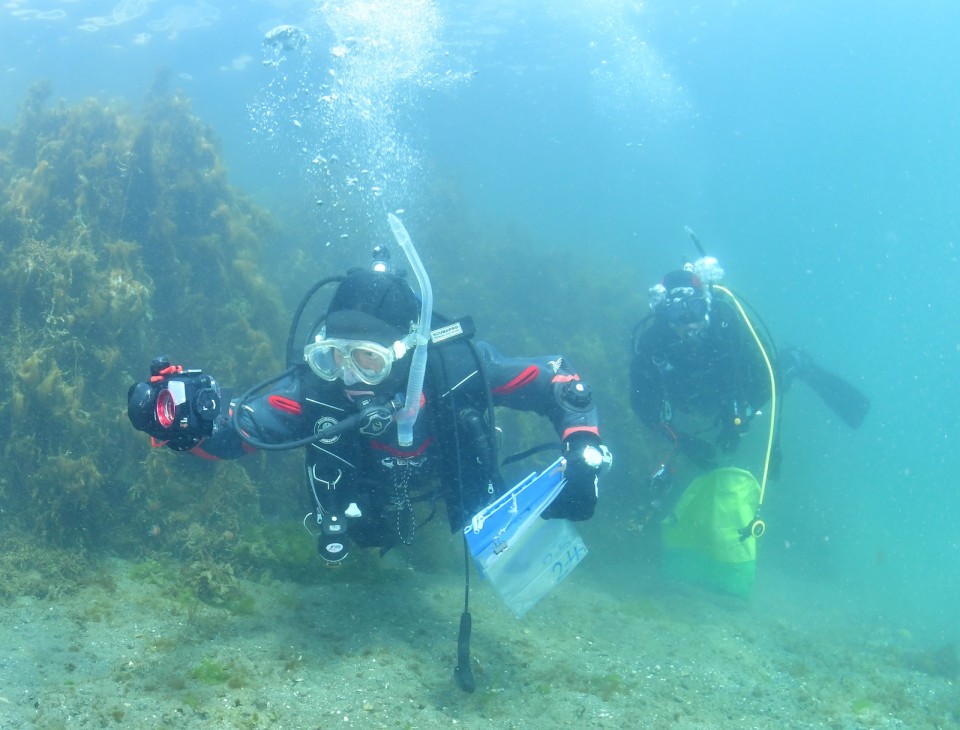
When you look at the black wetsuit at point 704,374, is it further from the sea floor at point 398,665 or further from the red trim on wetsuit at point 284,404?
the red trim on wetsuit at point 284,404

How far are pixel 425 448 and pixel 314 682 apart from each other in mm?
1776

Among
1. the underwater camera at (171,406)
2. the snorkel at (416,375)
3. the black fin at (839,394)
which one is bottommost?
the black fin at (839,394)

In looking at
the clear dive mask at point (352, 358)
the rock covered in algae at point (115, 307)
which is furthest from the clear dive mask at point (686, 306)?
the rock covered in algae at point (115, 307)

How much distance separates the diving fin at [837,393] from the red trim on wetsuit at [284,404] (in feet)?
31.9

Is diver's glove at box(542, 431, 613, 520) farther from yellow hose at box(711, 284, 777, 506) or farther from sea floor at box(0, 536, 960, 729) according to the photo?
yellow hose at box(711, 284, 777, 506)

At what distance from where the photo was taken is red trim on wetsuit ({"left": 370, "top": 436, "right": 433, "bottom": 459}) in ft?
14.6

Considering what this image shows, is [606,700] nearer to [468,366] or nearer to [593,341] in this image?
[468,366]

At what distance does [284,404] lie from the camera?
4250 millimetres

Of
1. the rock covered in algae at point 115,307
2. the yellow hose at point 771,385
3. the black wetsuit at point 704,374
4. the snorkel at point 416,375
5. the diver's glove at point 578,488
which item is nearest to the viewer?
the snorkel at point 416,375

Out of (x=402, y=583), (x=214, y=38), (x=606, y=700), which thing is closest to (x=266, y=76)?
(x=214, y=38)

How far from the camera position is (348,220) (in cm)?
1423

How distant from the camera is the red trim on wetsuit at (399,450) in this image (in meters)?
4.46

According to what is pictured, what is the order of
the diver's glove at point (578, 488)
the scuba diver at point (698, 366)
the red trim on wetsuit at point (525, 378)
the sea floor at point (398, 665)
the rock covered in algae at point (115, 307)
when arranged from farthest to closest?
1. the scuba diver at point (698, 366)
2. the rock covered in algae at point (115, 307)
3. the red trim on wetsuit at point (525, 378)
4. the diver's glove at point (578, 488)
5. the sea floor at point (398, 665)

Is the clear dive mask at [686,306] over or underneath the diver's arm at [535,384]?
underneath
